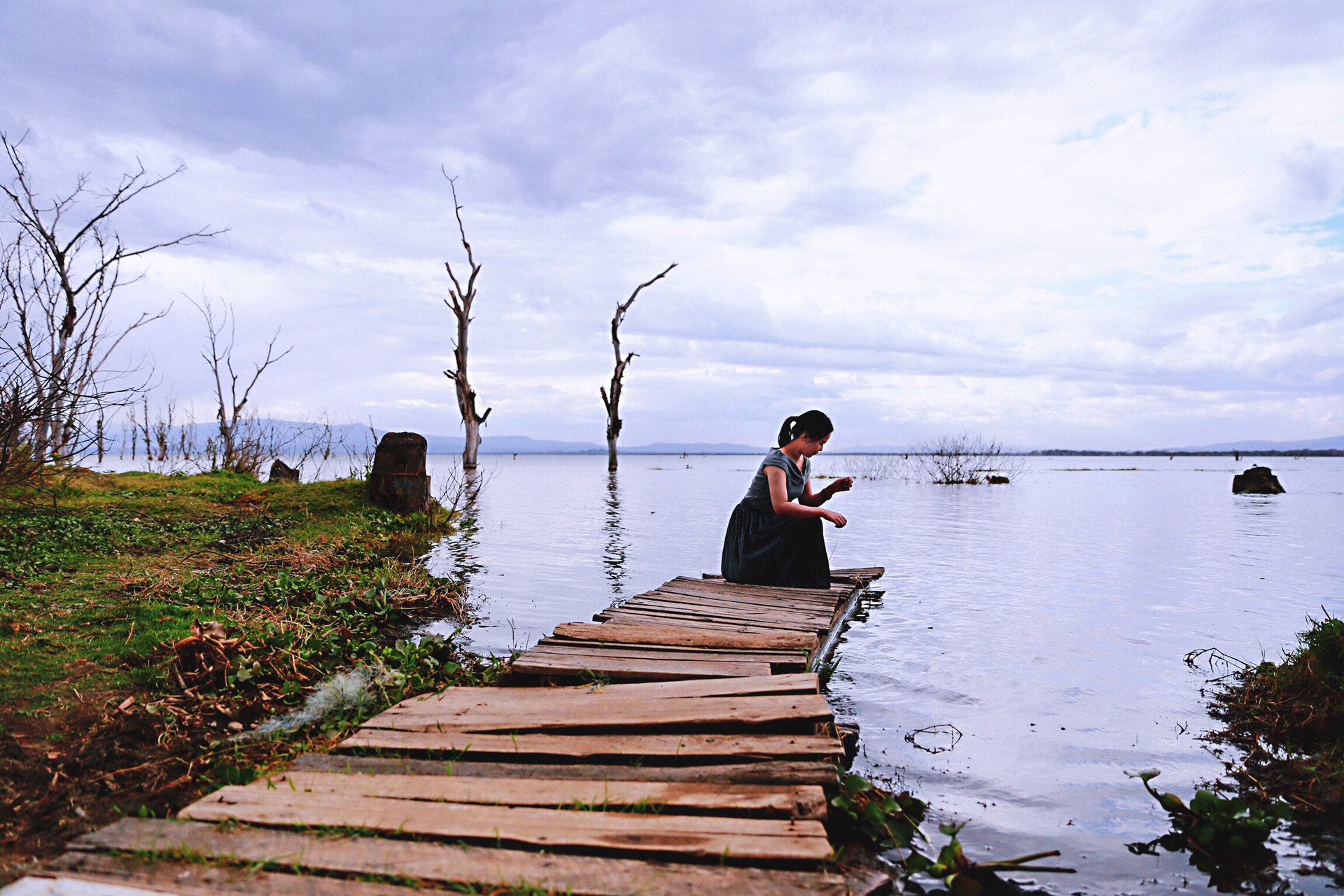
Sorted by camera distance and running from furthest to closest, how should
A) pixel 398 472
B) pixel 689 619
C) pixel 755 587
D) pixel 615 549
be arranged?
pixel 615 549, pixel 398 472, pixel 755 587, pixel 689 619

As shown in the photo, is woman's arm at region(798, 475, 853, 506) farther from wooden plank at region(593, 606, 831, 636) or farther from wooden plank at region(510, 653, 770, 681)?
wooden plank at region(510, 653, 770, 681)

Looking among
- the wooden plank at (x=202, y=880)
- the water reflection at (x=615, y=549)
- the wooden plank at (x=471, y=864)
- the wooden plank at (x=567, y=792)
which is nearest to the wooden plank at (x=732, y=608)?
the water reflection at (x=615, y=549)

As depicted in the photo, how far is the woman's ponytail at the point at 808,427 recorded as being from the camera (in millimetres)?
7160

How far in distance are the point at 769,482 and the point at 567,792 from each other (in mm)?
4466

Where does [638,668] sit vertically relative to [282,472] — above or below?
below

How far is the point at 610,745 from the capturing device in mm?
3717

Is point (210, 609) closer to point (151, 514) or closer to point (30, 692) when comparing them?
point (30, 692)

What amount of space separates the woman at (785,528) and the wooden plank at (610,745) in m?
3.74

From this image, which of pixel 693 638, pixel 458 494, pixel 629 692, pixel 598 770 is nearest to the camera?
pixel 598 770

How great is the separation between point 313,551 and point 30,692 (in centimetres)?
468

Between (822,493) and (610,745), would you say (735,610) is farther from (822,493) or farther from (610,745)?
(610,745)

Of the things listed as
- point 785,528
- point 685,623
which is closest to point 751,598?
point 785,528

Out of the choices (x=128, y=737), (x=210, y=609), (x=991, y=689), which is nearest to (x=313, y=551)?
(x=210, y=609)

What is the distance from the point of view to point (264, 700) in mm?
4773
